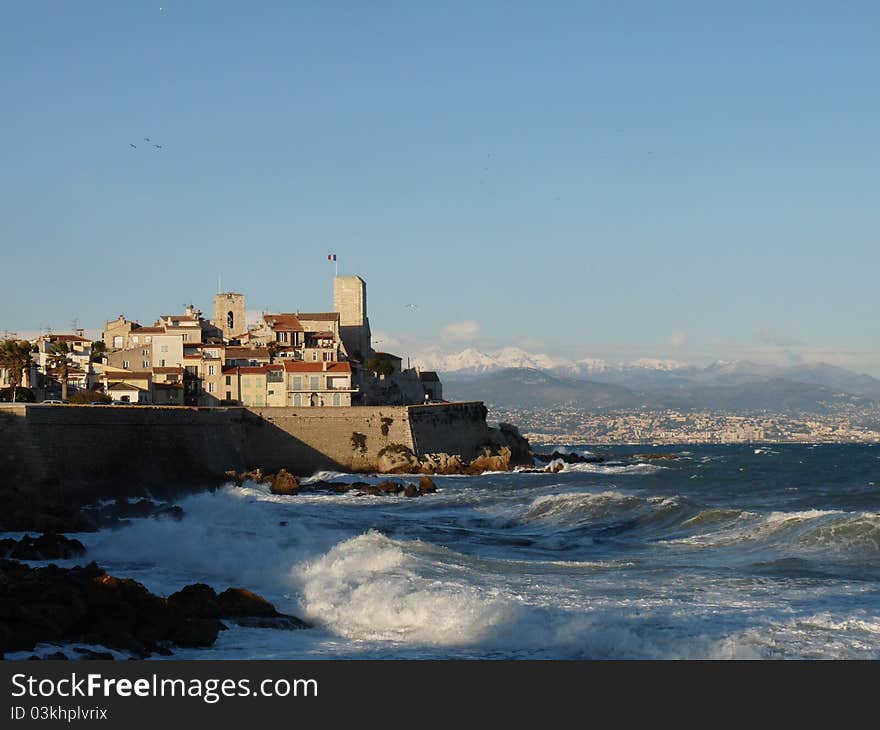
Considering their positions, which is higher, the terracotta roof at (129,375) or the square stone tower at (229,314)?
the square stone tower at (229,314)

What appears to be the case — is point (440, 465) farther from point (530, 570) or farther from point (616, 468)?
point (530, 570)

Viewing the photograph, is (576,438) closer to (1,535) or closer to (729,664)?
(1,535)

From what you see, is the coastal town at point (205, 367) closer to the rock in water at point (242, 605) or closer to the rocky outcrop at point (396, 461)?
the rocky outcrop at point (396, 461)

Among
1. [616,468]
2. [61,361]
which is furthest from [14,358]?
[616,468]

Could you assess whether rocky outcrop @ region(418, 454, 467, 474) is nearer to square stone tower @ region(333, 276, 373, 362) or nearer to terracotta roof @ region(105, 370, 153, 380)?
terracotta roof @ region(105, 370, 153, 380)

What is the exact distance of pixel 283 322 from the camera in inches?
3009

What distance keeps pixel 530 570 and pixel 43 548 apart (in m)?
11.1

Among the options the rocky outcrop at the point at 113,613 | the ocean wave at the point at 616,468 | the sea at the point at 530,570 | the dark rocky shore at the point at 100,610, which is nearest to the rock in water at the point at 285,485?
the sea at the point at 530,570

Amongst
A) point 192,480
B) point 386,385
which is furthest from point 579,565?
point 386,385

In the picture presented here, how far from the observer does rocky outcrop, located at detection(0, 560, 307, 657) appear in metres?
18.3

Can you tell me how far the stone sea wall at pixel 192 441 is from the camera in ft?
136

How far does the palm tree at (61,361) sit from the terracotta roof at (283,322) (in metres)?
11.7

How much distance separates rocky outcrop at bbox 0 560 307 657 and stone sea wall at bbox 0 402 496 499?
19.7 meters

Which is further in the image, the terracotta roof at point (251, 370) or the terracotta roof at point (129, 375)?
the terracotta roof at point (251, 370)
